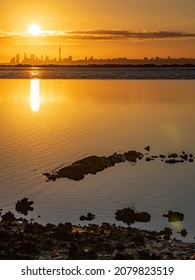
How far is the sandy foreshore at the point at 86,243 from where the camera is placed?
37.8 feet

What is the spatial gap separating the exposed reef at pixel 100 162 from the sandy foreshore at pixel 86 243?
5888 mm

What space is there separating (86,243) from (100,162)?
31.4 feet

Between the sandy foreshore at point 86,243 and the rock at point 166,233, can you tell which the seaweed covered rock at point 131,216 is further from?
the rock at point 166,233

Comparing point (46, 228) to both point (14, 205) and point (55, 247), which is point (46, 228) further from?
point (14, 205)

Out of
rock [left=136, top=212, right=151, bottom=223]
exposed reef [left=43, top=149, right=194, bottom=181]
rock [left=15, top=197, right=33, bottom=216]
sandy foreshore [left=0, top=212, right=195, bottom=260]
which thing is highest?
exposed reef [left=43, top=149, right=194, bottom=181]

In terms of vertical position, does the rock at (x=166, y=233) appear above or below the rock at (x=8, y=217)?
below

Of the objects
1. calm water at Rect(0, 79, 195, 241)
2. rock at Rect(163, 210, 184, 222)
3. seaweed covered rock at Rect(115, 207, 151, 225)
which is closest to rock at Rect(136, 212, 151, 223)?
seaweed covered rock at Rect(115, 207, 151, 225)

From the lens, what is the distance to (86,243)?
12.2 metres

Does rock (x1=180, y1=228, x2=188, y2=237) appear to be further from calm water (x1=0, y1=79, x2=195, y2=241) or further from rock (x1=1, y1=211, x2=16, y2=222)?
rock (x1=1, y1=211, x2=16, y2=222)

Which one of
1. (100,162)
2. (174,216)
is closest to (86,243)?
(174,216)

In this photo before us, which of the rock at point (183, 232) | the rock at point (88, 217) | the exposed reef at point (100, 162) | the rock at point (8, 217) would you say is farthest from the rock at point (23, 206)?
the rock at point (183, 232)

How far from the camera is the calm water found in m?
15.8

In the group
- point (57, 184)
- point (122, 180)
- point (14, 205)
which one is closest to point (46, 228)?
point (14, 205)

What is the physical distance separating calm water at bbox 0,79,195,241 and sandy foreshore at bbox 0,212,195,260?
102cm
